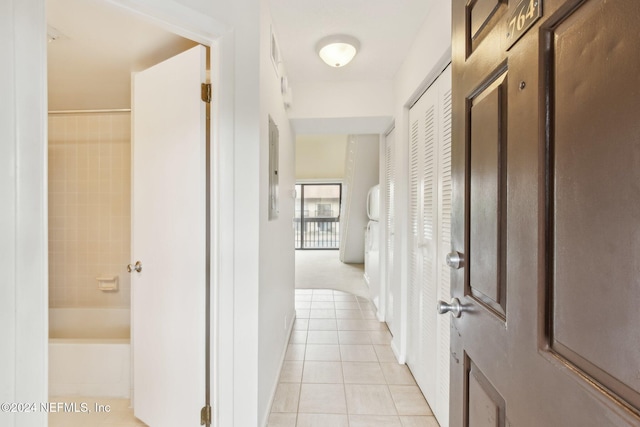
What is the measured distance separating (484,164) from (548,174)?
24cm

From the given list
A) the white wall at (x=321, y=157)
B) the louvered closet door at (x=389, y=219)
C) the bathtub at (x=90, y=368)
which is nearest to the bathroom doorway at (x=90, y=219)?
the bathtub at (x=90, y=368)

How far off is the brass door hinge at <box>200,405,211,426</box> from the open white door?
0.02 m

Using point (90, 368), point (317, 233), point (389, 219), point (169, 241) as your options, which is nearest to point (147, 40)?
point (169, 241)

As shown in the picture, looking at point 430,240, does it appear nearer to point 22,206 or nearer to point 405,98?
point 405,98

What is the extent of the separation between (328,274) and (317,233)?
2968 mm

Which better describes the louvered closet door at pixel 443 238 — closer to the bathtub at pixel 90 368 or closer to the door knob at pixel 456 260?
the door knob at pixel 456 260

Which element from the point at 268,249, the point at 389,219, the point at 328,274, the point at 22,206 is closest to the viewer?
the point at 22,206

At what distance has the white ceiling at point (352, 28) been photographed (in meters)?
1.59

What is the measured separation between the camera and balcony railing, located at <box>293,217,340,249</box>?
322 inches

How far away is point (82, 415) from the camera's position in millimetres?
1654

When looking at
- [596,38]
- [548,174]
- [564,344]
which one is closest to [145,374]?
[564,344]

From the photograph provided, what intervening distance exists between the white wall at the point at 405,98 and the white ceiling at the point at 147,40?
0.11 metres

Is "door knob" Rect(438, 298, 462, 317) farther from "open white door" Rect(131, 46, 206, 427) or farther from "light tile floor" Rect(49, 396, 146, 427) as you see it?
"light tile floor" Rect(49, 396, 146, 427)

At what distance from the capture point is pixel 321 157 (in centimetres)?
651
